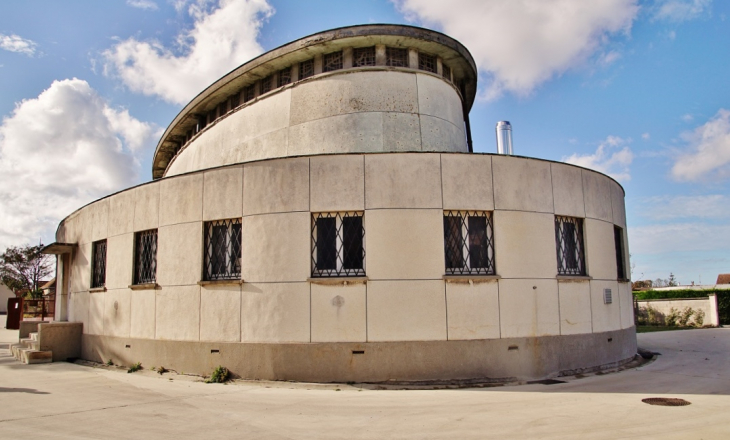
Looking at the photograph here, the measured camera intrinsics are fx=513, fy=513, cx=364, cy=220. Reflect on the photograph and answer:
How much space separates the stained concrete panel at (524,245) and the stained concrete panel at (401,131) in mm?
3457

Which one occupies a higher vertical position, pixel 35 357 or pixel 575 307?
pixel 575 307

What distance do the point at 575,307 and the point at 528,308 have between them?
52.8 inches

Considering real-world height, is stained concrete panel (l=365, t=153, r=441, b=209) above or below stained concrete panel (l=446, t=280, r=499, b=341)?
above

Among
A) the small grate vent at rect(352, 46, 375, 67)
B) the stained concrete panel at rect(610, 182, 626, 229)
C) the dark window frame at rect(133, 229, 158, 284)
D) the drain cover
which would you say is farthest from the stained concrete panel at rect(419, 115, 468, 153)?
the drain cover

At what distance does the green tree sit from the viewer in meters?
51.8

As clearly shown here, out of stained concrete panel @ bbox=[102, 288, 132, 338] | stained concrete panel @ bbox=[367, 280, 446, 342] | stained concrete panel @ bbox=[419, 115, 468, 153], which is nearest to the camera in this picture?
stained concrete panel @ bbox=[367, 280, 446, 342]

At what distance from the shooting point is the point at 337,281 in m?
9.30

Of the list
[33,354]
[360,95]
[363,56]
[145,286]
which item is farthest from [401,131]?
[33,354]

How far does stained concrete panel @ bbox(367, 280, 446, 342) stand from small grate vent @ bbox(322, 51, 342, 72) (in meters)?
6.43

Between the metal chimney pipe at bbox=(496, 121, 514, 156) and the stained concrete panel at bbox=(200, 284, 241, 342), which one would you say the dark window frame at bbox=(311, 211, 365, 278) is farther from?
the metal chimney pipe at bbox=(496, 121, 514, 156)

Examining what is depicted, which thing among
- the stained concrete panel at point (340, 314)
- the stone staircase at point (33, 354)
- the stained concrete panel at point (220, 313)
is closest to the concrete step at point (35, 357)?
the stone staircase at point (33, 354)

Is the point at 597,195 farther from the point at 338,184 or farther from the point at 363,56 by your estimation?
the point at 363,56

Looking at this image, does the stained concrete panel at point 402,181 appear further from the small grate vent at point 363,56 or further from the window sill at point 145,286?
the window sill at point 145,286

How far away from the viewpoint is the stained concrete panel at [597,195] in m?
11.3
